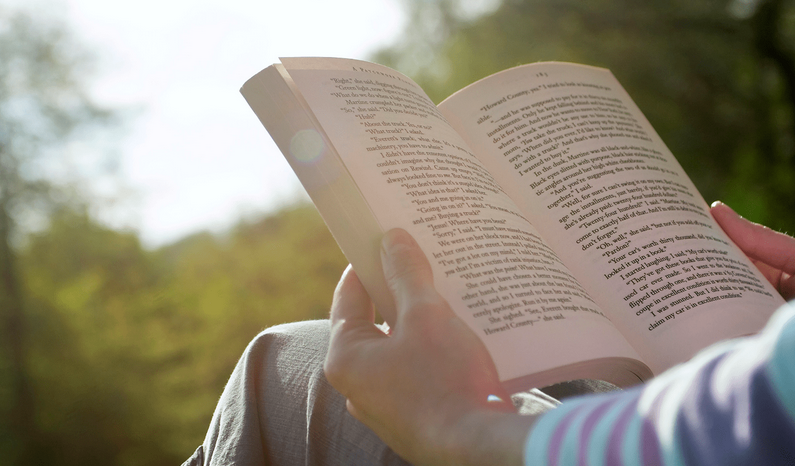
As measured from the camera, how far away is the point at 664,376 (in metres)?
0.24

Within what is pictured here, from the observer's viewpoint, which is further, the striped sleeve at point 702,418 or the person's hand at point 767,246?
the person's hand at point 767,246

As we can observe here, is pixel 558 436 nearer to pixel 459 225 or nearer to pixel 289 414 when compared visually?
pixel 459 225

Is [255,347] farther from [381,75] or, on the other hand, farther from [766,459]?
[766,459]

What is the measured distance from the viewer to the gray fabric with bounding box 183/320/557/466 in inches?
20.7

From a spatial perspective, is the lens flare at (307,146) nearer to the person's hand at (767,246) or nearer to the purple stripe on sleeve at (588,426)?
the purple stripe on sleeve at (588,426)

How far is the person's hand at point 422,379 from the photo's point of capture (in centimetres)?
31

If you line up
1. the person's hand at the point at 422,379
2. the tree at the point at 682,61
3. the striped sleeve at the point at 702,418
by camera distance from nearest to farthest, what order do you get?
the striped sleeve at the point at 702,418 < the person's hand at the point at 422,379 < the tree at the point at 682,61

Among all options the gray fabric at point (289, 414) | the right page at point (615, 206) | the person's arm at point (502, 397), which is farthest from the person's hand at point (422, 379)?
the right page at point (615, 206)

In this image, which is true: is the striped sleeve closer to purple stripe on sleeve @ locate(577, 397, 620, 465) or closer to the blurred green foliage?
purple stripe on sleeve @ locate(577, 397, 620, 465)

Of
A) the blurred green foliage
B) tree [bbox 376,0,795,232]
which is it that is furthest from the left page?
tree [bbox 376,0,795,232]

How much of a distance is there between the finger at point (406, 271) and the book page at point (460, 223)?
0.09 feet

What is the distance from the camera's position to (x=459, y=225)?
20.4 inches

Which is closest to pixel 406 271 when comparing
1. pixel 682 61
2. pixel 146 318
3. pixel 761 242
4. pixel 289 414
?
pixel 289 414

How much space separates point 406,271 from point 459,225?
11cm
